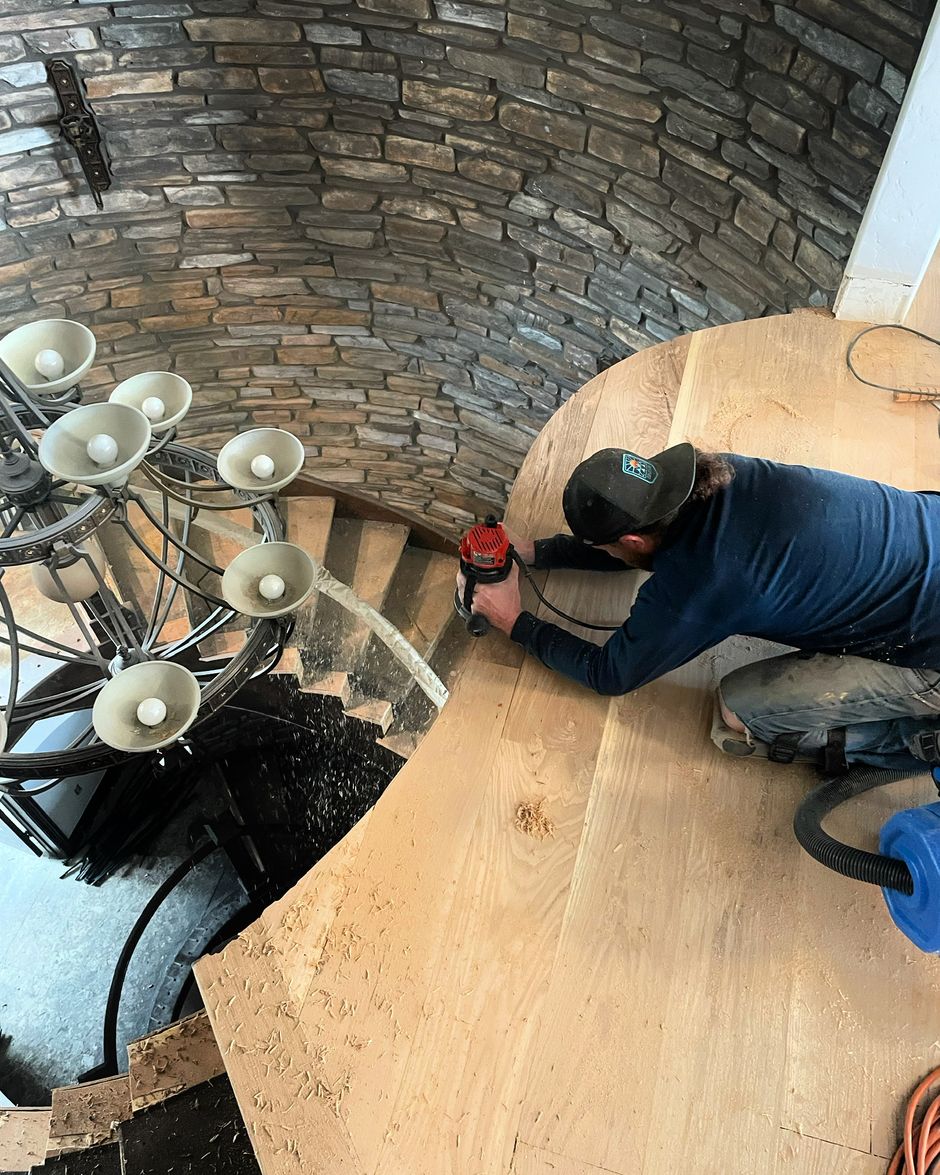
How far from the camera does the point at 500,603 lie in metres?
1.93

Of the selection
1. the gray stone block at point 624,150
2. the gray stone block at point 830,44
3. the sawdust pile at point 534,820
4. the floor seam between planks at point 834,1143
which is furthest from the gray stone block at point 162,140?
the floor seam between planks at point 834,1143

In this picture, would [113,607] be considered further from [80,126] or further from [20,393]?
[80,126]

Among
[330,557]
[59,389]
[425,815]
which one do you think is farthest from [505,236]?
[425,815]

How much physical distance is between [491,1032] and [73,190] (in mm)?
3269

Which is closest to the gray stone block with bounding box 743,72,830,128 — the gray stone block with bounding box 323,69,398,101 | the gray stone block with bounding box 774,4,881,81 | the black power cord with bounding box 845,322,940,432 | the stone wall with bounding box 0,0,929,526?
the stone wall with bounding box 0,0,929,526

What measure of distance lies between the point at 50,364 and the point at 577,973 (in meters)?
1.50

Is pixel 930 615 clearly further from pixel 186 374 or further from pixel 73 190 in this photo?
pixel 186 374

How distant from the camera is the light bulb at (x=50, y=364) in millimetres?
1599

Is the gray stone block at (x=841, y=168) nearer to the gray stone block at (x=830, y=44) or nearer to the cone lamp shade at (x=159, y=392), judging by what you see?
the gray stone block at (x=830, y=44)

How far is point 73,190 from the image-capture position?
3260 millimetres

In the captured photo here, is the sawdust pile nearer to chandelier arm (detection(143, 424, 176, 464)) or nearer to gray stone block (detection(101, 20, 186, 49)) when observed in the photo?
chandelier arm (detection(143, 424, 176, 464))

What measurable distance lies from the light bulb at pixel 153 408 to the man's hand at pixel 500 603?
759 millimetres

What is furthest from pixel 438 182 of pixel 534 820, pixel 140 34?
pixel 534 820

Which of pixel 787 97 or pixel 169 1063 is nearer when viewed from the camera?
pixel 169 1063
